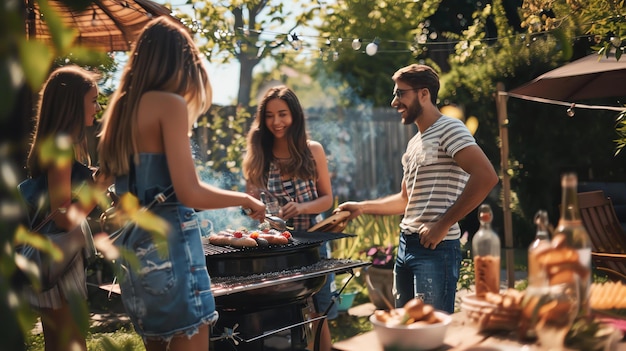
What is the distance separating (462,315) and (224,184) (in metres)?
4.80

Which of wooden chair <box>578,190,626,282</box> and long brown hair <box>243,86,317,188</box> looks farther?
wooden chair <box>578,190,626,282</box>

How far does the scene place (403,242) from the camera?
2916 millimetres

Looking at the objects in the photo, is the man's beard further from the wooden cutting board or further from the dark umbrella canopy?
the dark umbrella canopy

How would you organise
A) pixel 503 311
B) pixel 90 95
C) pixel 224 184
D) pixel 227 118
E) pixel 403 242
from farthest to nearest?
pixel 227 118 < pixel 224 184 < pixel 403 242 < pixel 90 95 < pixel 503 311

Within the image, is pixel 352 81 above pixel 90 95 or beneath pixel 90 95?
above

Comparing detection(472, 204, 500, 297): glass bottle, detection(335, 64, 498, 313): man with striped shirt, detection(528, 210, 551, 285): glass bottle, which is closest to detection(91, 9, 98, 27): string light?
detection(335, 64, 498, 313): man with striped shirt

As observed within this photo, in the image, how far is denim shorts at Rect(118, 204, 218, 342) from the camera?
6.42 ft

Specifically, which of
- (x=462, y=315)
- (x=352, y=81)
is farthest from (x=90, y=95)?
(x=352, y=81)

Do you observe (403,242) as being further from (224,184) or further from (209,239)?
(224,184)

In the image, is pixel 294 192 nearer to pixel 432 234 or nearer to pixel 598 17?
pixel 432 234

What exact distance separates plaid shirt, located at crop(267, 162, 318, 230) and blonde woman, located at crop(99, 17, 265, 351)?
1443mm

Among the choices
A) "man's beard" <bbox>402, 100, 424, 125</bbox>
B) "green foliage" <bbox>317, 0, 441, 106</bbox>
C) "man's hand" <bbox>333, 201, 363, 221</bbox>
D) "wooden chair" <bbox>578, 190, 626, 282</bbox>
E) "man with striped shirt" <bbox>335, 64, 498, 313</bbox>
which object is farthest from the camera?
"green foliage" <bbox>317, 0, 441, 106</bbox>

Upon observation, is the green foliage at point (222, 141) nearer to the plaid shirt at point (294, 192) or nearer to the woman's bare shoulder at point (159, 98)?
the plaid shirt at point (294, 192)

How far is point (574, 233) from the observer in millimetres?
1522
